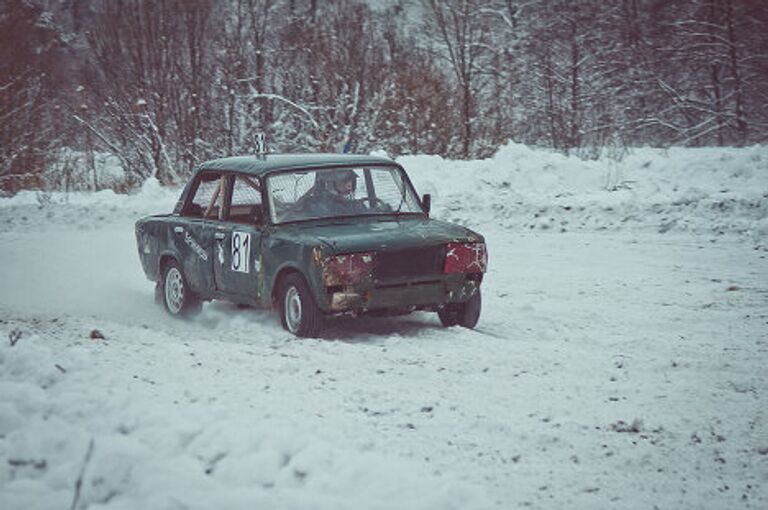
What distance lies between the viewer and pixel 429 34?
29.8 metres

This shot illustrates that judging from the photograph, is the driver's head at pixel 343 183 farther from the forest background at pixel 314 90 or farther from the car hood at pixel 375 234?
the forest background at pixel 314 90

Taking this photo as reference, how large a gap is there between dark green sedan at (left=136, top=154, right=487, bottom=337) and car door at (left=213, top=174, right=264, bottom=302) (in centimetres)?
1

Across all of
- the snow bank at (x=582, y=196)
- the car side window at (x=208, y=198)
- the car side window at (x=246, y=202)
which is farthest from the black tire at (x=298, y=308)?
the snow bank at (x=582, y=196)

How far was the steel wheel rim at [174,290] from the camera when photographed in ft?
35.0

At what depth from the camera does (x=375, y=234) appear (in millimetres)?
8570

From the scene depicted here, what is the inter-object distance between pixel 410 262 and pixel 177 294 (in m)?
3.28

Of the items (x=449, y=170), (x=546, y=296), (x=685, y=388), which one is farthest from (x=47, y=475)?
(x=449, y=170)

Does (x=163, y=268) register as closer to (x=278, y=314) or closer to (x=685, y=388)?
(x=278, y=314)

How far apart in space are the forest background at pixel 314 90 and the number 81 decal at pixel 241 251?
48.5 feet

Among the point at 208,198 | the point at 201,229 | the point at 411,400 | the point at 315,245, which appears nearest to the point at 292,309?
the point at 315,245

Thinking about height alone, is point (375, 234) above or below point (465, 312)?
above

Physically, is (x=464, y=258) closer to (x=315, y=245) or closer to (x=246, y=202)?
(x=315, y=245)

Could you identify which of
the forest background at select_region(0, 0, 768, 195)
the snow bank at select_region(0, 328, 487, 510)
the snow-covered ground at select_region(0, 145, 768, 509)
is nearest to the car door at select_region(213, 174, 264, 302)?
the snow-covered ground at select_region(0, 145, 768, 509)

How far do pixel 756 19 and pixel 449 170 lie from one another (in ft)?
39.6
